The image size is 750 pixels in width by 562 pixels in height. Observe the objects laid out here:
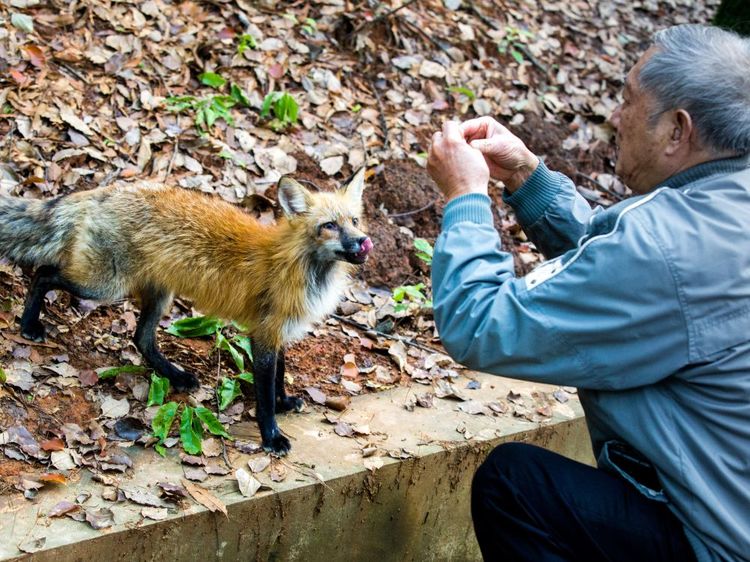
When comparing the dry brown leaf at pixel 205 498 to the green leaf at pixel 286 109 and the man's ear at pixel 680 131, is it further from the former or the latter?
the green leaf at pixel 286 109

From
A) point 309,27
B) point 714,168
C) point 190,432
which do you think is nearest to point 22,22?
point 309,27

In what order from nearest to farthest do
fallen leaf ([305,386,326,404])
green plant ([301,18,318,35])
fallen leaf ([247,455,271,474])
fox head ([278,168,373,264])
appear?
fallen leaf ([247,455,271,474]), fox head ([278,168,373,264]), fallen leaf ([305,386,326,404]), green plant ([301,18,318,35])

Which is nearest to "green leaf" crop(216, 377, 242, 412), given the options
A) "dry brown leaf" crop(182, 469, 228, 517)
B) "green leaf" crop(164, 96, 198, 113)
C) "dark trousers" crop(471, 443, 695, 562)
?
"dry brown leaf" crop(182, 469, 228, 517)

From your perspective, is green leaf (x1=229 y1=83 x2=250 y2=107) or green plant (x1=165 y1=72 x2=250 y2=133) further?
green leaf (x1=229 y1=83 x2=250 y2=107)

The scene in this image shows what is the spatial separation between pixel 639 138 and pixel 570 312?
2.25 ft

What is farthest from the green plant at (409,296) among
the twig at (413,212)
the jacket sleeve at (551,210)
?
the jacket sleeve at (551,210)

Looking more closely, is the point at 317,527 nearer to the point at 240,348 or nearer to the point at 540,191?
the point at 240,348

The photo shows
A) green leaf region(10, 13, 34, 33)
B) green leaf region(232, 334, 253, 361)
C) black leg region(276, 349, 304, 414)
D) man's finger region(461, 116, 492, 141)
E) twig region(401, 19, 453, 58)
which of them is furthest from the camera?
twig region(401, 19, 453, 58)

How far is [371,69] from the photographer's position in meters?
7.08

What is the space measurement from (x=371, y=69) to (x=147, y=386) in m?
3.97

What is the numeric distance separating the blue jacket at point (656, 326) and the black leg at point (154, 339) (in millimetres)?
1982

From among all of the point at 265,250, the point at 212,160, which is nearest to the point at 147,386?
the point at 265,250

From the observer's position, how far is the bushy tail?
4195 mm

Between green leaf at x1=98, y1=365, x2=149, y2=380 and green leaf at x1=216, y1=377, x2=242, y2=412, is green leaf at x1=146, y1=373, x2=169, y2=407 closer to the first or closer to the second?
green leaf at x1=98, y1=365, x2=149, y2=380
